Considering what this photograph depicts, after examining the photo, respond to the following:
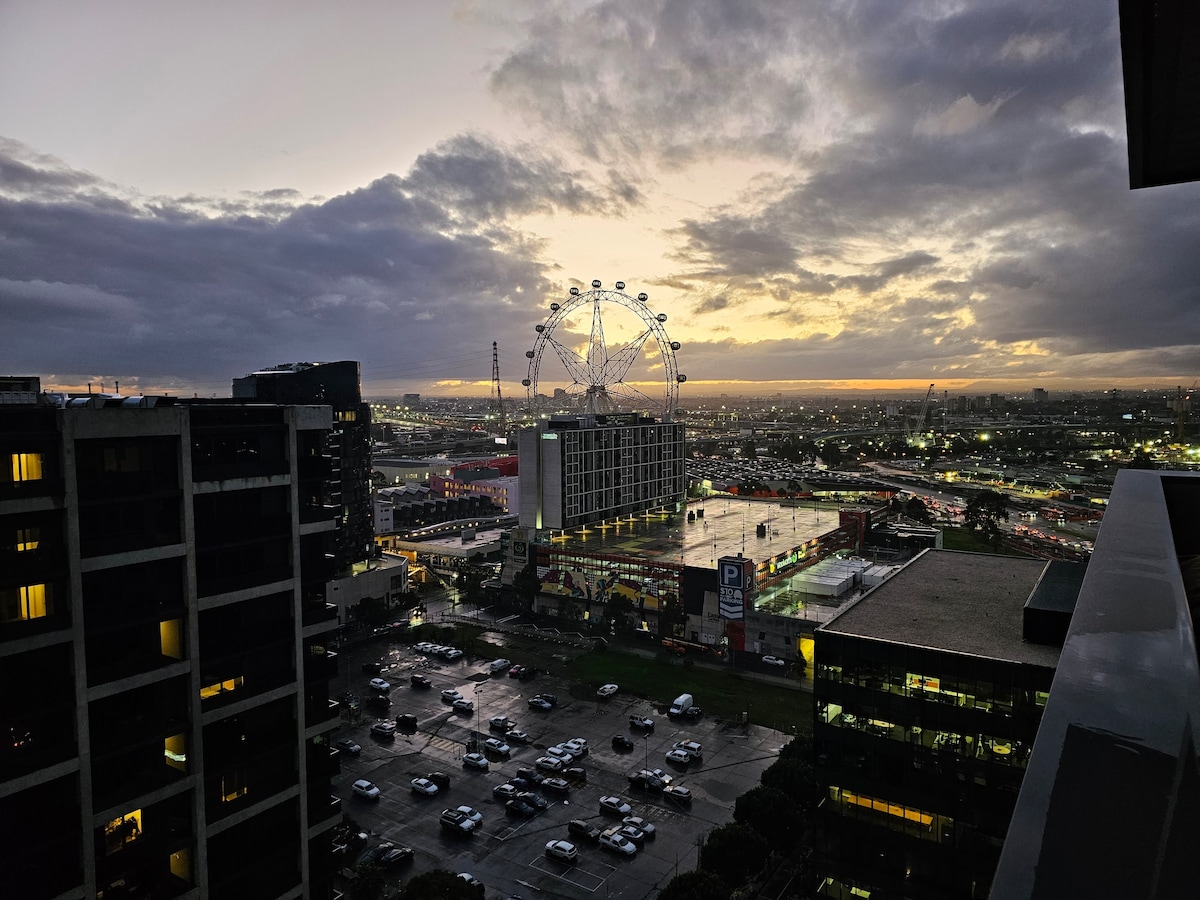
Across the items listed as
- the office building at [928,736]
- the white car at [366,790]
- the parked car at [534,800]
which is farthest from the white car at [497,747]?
the office building at [928,736]

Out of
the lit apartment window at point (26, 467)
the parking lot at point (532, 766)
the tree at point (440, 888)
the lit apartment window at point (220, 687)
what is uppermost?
the lit apartment window at point (26, 467)

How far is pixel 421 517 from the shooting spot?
265ft

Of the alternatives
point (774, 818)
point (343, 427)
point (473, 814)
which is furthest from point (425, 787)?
point (343, 427)

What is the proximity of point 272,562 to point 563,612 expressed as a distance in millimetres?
35778

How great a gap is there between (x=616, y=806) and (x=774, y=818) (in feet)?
20.5

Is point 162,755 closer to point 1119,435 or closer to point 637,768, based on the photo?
point 637,768

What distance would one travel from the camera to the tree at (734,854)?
2198 centimetres

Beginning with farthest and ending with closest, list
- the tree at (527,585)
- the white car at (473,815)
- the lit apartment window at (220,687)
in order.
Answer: the tree at (527,585), the white car at (473,815), the lit apartment window at (220,687)

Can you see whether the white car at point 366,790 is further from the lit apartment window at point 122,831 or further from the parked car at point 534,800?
the lit apartment window at point 122,831

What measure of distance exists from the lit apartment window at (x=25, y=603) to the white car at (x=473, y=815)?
1772 centimetres

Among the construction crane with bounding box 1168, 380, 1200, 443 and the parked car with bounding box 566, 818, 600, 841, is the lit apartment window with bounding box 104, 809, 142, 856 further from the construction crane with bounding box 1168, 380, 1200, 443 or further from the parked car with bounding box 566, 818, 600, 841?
the construction crane with bounding box 1168, 380, 1200, 443

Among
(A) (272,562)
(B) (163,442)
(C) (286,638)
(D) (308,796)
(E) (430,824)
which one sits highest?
(B) (163,442)

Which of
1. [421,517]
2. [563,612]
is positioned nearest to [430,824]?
[563,612]

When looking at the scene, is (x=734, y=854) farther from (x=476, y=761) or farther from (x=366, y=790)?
(x=366, y=790)
